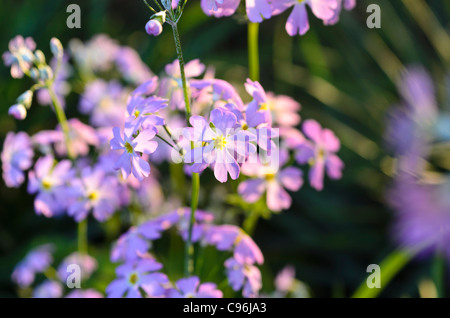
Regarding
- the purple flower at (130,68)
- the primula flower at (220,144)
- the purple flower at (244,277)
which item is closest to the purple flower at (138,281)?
the purple flower at (244,277)

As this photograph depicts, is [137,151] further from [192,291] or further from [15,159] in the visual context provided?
[15,159]

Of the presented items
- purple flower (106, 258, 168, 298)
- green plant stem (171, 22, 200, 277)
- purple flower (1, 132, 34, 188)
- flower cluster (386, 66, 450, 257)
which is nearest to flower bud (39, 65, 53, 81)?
purple flower (1, 132, 34, 188)

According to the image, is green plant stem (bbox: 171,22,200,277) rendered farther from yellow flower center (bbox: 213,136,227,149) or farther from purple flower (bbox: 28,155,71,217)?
purple flower (bbox: 28,155,71,217)

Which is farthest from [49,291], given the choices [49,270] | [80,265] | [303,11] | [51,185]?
[303,11]

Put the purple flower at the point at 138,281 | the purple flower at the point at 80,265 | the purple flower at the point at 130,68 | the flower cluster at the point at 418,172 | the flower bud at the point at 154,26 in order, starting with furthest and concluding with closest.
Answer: the flower cluster at the point at 418,172
the purple flower at the point at 130,68
the purple flower at the point at 80,265
the purple flower at the point at 138,281
the flower bud at the point at 154,26

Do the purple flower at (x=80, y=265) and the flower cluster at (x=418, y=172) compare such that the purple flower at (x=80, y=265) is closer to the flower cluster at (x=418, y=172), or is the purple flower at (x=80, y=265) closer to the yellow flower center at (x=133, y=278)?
the yellow flower center at (x=133, y=278)
